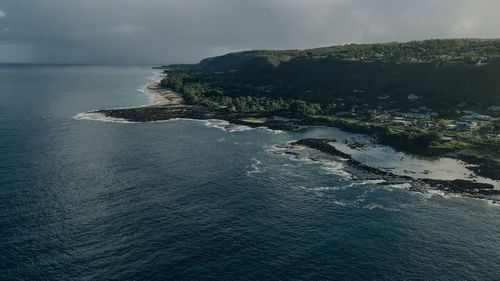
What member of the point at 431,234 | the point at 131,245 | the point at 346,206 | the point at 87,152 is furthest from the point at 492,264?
the point at 87,152

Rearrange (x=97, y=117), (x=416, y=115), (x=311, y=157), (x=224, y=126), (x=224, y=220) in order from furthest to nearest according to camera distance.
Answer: (x=97, y=117)
(x=416, y=115)
(x=224, y=126)
(x=311, y=157)
(x=224, y=220)

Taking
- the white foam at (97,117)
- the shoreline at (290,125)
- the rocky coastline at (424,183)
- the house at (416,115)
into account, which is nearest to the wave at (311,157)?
the rocky coastline at (424,183)

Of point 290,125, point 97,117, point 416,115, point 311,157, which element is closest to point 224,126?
point 290,125

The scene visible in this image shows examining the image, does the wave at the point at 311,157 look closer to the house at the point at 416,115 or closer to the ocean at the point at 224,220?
the ocean at the point at 224,220

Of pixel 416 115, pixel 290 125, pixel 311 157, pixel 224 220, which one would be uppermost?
pixel 416 115

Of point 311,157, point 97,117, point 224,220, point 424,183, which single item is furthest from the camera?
point 97,117

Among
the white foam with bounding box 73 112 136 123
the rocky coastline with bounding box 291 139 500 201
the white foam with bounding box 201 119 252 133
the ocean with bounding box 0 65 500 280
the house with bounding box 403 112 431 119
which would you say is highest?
the house with bounding box 403 112 431 119

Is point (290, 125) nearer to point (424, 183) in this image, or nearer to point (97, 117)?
point (424, 183)

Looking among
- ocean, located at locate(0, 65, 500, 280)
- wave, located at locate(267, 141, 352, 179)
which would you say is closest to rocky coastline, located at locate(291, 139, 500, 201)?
wave, located at locate(267, 141, 352, 179)

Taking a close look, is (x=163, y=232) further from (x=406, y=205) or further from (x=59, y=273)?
(x=406, y=205)

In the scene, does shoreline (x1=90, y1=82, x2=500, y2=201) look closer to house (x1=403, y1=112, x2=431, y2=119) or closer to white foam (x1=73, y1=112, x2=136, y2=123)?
white foam (x1=73, y1=112, x2=136, y2=123)
